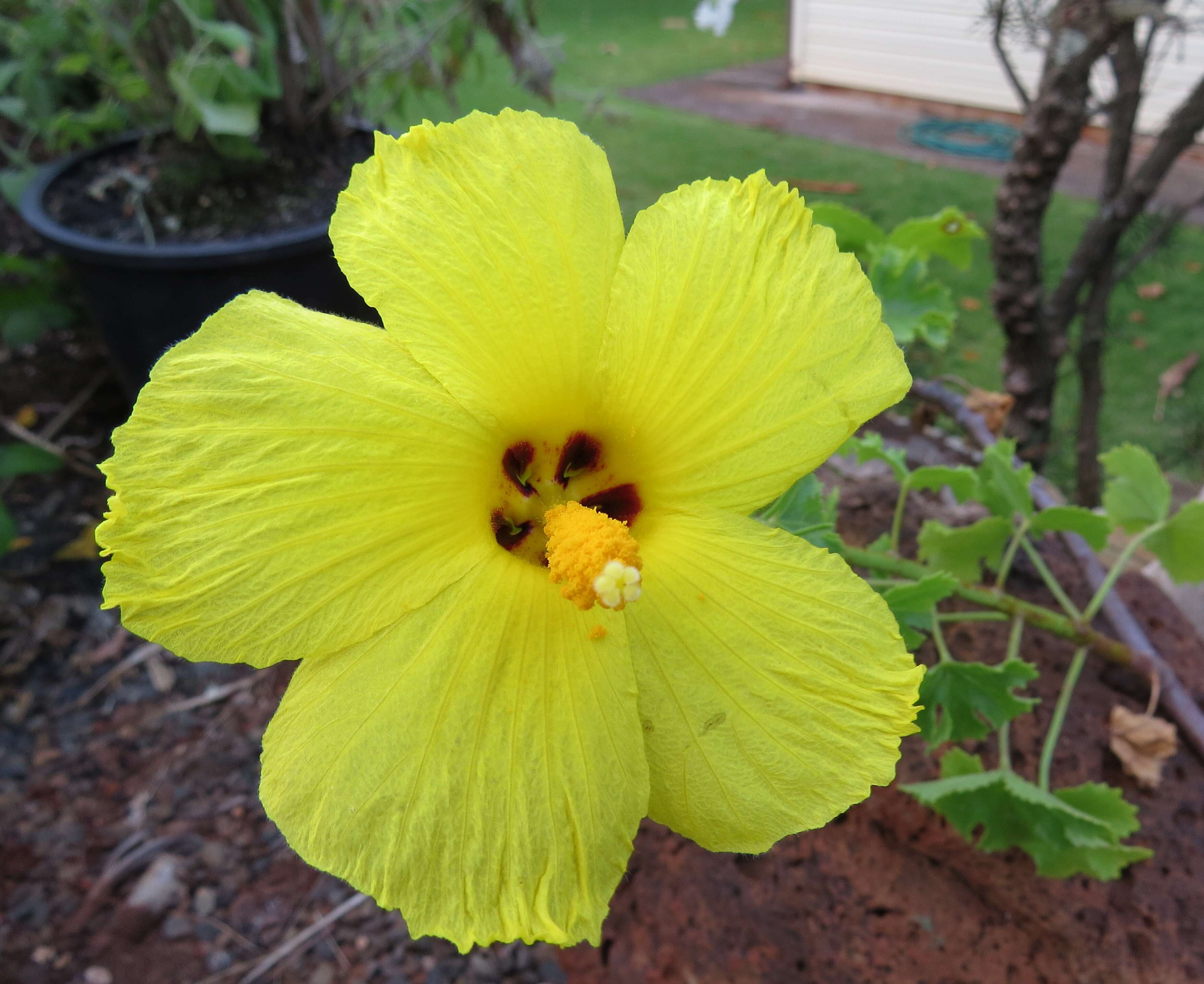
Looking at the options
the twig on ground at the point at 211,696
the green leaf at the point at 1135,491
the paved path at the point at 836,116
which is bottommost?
the paved path at the point at 836,116

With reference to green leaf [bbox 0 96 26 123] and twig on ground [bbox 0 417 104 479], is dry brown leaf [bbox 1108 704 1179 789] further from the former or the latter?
green leaf [bbox 0 96 26 123]

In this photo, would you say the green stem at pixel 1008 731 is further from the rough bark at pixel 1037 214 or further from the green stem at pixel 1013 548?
the rough bark at pixel 1037 214

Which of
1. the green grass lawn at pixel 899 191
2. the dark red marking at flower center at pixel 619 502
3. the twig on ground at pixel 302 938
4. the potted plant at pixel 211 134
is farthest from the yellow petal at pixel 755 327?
the potted plant at pixel 211 134

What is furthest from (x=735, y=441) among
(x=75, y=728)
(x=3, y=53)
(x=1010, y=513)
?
(x=3, y=53)

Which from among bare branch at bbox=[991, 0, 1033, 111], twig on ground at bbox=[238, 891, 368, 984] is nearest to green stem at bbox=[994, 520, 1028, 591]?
bare branch at bbox=[991, 0, 1033, 111]

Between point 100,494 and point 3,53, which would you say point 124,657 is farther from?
point 3,53

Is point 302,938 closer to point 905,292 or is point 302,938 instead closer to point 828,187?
point 905,292
